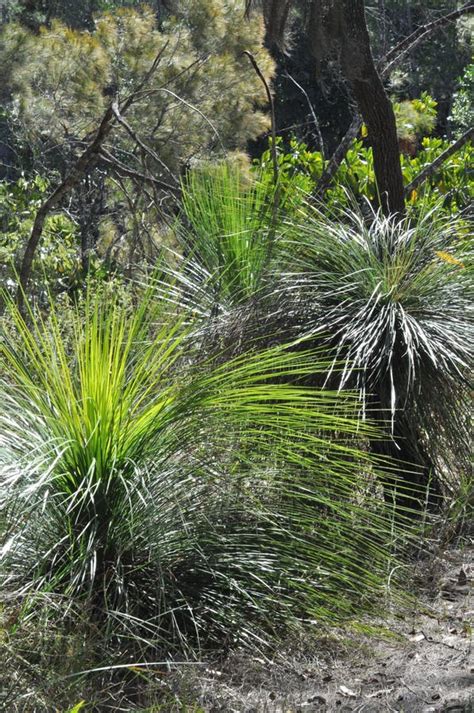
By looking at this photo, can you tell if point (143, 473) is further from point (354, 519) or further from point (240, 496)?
point (354, 519)

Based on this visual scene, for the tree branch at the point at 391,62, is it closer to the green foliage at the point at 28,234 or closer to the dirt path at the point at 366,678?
the green foliage at the point at 28,234

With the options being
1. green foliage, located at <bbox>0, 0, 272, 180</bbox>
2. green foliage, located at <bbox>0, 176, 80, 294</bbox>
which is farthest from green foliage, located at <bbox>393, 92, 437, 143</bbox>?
green foliage, located at <bbox>0, 176, 80, 294</bbox>

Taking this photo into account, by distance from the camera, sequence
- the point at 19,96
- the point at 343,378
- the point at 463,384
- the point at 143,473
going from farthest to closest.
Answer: the point at 19,96 < the point at 463,384 < the point at 343,378 < the point at 143,473

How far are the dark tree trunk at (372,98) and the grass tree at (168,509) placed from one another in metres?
2.19

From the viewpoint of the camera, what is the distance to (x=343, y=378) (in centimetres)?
425

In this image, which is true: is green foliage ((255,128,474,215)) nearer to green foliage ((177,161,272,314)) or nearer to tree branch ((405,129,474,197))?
tree branch ((405,129,474,197))

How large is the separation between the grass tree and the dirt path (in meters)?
0.14

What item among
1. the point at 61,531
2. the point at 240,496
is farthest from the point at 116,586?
the point at 240,496

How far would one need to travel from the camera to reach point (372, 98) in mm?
5469

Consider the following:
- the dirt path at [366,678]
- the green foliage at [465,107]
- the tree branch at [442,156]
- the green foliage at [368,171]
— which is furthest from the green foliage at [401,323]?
the green foliage at [465,107]

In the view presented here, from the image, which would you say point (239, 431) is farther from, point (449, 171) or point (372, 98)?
point (449, 171)

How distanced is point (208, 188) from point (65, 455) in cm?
223

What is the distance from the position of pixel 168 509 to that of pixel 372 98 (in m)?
2.88

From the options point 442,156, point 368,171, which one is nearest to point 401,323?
point 442,156
